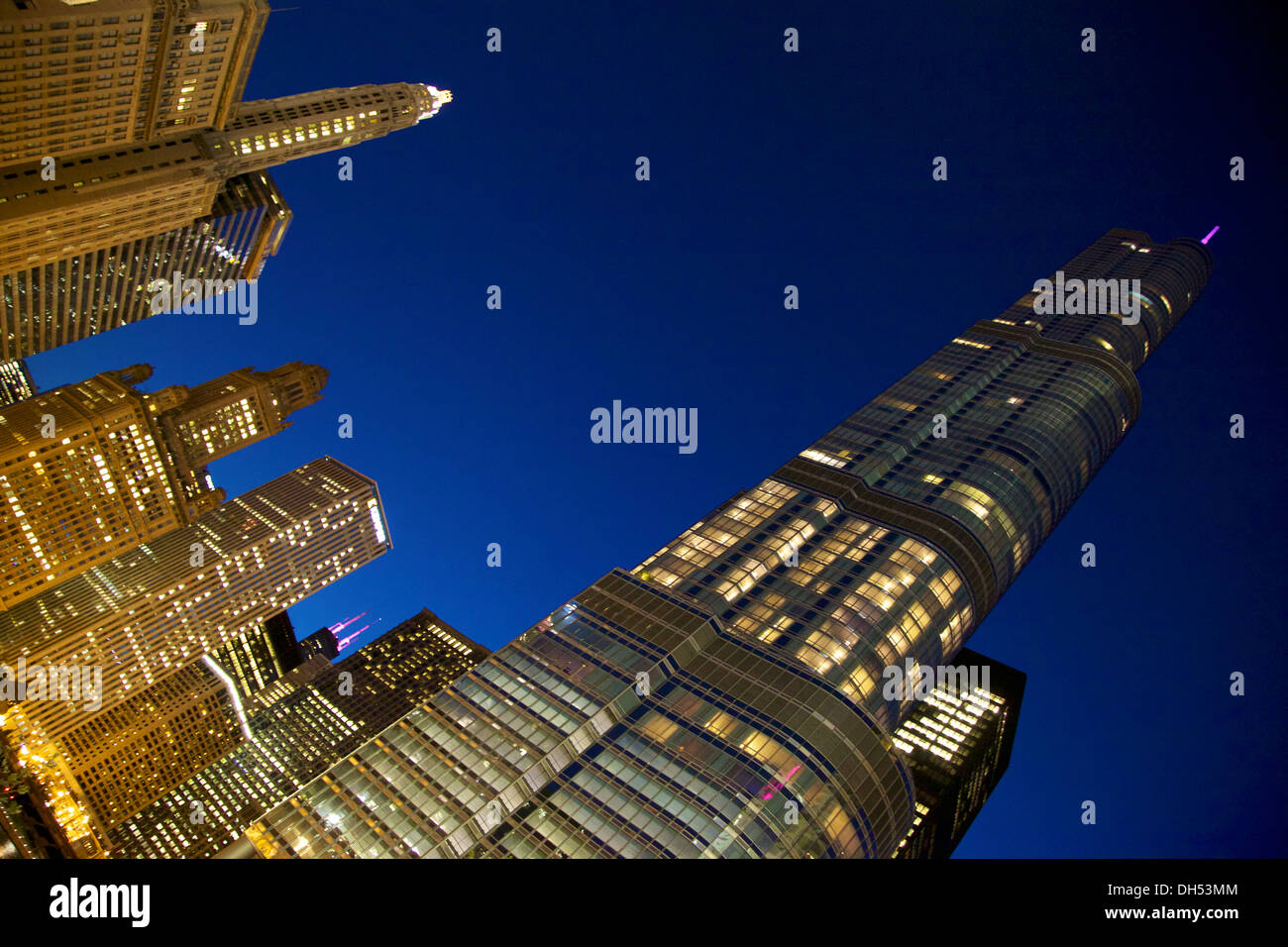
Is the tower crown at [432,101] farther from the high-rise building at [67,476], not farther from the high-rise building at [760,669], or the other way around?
the high-rise building at [760,669]

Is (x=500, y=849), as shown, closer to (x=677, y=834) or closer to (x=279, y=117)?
(x=677, y=834)

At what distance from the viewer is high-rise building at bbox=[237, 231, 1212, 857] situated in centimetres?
7100

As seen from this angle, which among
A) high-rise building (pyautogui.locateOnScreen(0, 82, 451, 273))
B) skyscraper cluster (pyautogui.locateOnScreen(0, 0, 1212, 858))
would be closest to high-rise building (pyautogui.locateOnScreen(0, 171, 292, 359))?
skyscraper cluster (pyautogui.locateOnScreen(0, 0, 1212, 858))

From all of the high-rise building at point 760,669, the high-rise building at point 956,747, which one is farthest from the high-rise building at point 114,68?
the high-rise building at point 956,747

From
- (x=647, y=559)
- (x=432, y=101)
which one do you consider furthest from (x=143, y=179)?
(x=647, y=559)

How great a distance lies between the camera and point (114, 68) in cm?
10400

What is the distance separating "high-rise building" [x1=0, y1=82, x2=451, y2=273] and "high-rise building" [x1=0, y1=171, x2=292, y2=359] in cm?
2146

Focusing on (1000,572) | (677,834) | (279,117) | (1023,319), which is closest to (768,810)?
(677,834)

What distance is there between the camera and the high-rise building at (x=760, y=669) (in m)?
71.0

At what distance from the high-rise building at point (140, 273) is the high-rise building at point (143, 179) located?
70.4 feet
